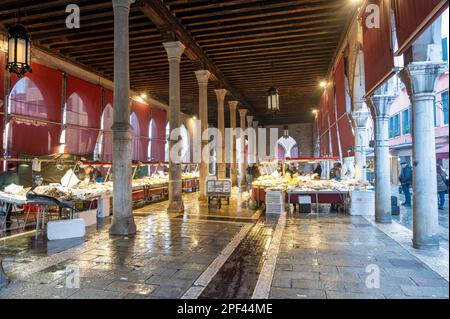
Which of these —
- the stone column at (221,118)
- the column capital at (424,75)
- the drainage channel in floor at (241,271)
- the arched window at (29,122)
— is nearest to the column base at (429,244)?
the column capital at (424,75)

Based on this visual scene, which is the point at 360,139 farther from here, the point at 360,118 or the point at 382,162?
the point at 382,162

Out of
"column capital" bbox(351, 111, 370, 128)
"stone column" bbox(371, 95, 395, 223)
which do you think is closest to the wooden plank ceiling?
"column capital" bbox(351, 111, 370, 128)

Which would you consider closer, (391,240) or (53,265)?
(53,265)

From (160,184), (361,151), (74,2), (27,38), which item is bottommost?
(160,184)

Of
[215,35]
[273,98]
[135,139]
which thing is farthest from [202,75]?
[135,139]

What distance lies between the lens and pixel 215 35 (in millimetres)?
9773

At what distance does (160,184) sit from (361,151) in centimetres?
749

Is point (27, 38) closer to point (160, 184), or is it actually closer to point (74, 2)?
point (74, 2)

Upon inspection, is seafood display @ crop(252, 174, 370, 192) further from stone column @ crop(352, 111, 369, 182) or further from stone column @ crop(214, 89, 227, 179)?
stone column @ crop(214, 89, 227, 179)

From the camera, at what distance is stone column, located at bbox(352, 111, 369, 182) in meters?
8.98

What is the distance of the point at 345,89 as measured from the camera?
10.5m

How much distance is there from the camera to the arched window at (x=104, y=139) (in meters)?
13.8

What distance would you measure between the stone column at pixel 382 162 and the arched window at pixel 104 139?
11.3 metres

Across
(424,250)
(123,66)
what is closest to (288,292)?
(424,250)
